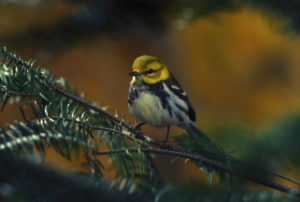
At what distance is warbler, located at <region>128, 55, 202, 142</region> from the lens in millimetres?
725

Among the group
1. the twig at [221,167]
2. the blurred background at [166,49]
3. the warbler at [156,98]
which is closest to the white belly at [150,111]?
the warbler at [156,98]

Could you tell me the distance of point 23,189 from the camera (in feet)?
0.90

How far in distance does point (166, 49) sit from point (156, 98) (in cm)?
90

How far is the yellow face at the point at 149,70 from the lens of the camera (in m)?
0.69

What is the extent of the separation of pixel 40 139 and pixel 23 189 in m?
0.05

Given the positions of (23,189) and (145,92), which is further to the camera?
(145,92)

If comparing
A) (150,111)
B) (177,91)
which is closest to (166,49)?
(177,91)

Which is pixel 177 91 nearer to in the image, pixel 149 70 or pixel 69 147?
pixel 149 70

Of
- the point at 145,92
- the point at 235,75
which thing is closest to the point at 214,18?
the point at 145,92

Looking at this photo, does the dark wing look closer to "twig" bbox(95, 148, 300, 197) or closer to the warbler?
the warbler

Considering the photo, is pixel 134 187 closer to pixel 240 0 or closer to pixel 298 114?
pixel 298 114

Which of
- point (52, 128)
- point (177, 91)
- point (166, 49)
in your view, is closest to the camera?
point (52, 128)

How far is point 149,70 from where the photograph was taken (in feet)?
2.46

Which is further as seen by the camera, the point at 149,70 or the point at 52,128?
the point at 149,70
